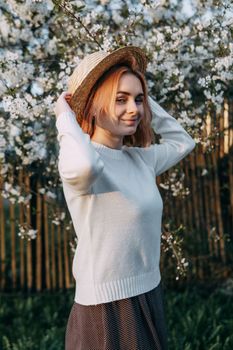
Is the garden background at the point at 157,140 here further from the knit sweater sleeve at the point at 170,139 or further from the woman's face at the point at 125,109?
the woman's face at the point at 125,109

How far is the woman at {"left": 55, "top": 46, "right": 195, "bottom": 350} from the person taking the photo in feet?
6.75

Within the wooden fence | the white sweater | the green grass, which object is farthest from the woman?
the wooden fence

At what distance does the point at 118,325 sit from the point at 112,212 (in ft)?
1.26

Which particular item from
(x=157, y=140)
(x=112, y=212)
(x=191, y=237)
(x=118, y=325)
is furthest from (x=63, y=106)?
(x=191, y=237)

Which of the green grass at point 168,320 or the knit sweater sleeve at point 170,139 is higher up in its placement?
the knit sweater sleeve at point 170,139

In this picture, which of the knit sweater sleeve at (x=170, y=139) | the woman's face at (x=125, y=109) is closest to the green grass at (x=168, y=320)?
the knit sweater sleeve at (x=170, y=139)

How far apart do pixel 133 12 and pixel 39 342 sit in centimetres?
226

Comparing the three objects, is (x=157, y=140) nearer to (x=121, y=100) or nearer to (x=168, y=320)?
(x=168, y=320)

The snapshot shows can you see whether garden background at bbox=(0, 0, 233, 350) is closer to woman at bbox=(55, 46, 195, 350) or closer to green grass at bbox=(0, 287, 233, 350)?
green grass at bbox=(0, 287, 233, 350)

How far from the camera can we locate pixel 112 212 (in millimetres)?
2074

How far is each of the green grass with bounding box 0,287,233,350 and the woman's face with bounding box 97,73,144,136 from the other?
81.5 inches

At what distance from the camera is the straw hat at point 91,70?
6.98 feet

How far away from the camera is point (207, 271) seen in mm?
5738

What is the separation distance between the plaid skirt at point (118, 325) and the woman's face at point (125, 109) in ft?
1.92
